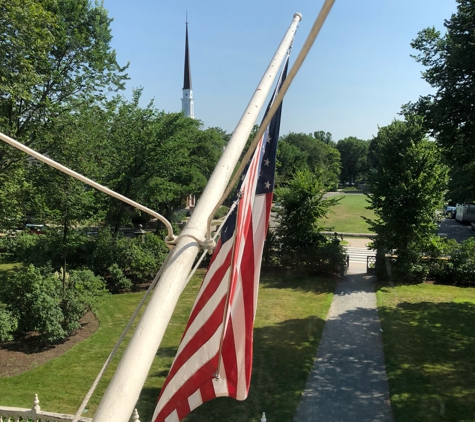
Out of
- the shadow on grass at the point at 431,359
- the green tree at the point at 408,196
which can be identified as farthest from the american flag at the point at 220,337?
the green tree at the point at 408,196

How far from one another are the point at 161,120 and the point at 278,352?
46.3ft

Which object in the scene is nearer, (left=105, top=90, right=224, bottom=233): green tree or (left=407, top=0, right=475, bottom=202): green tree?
(left=407, top=0, right=475, bottom=202): green tree

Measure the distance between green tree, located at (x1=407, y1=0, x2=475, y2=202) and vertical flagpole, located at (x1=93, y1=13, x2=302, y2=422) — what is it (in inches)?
418

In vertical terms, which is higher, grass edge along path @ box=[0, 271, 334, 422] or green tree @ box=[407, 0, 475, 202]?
green tree @ box=[407, 0, 475, 202]

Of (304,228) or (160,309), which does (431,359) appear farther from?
(160,309)

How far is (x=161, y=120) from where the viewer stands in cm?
2116

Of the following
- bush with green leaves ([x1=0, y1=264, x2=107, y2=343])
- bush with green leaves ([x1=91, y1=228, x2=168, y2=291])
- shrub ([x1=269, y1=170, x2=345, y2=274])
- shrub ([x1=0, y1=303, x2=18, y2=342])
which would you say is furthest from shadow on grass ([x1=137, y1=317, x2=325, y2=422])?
bush with green leaves ([x1=91, y1=228, x2=168, y2=291])

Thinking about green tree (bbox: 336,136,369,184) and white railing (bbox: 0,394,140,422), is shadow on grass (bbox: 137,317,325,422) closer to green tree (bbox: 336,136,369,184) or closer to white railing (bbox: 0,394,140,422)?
white railing (bbox: 0,394,140,422)

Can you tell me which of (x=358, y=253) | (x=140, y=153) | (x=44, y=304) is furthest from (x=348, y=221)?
(x=44, y=304)

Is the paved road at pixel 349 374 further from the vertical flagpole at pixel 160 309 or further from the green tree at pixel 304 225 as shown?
the vertical flagpole at pixel 160 309

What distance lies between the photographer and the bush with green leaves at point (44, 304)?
11195mm

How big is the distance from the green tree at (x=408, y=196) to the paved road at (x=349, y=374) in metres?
4.43

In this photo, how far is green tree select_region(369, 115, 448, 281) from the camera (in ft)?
57.5

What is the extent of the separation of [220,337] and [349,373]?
753 centimetres
